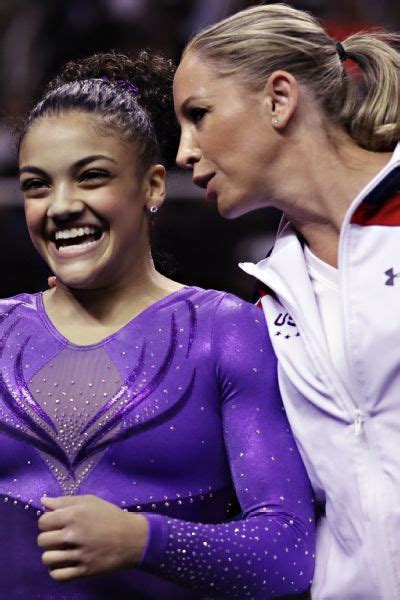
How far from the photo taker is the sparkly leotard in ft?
4.34

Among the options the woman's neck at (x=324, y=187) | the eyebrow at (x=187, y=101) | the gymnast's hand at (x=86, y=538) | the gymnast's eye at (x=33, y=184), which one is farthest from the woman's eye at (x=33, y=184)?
the gymnast's hand at (x=86, y=538)

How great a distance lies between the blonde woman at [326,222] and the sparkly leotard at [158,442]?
5 centimetres

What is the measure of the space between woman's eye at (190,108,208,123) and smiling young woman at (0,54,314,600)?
3.0 inches

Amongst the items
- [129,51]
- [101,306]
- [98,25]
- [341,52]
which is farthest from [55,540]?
[98,25]

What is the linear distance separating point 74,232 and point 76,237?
1cm

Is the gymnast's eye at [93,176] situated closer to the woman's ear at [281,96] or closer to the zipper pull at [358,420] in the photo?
the woman's ear at [281,96]

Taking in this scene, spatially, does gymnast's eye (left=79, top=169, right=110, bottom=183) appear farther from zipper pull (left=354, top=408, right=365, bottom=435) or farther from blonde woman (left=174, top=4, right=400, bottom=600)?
zipper pull (left=354, top=408, right=365, bottom=435)

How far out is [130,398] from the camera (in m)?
1.38

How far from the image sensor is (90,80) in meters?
1.53

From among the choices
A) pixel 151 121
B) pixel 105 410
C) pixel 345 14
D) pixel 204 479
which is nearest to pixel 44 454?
pixel 105 410

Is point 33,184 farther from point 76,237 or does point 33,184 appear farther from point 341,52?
point 341,52

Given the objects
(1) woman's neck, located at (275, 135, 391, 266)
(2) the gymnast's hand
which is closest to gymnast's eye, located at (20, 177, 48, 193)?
(1) woman's neck, located at (275, 135, 391, 266)

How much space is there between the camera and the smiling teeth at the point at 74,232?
1.43 metres

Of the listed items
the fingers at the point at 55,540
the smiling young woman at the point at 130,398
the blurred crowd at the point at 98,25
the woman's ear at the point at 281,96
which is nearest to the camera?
the fingers at the point at 55,540
